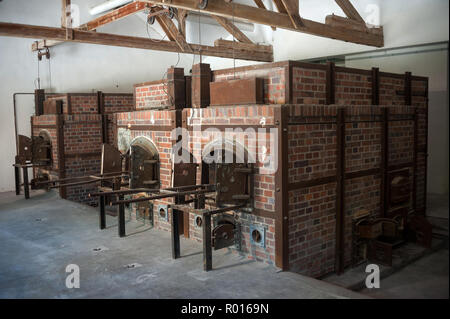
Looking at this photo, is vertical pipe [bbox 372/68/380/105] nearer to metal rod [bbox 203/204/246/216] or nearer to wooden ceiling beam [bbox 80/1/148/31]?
metal rod [bbox 203/204/246/216]

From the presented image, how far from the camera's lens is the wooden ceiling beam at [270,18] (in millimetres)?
4863

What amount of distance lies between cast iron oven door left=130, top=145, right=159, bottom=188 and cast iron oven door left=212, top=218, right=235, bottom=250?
141 centimetres

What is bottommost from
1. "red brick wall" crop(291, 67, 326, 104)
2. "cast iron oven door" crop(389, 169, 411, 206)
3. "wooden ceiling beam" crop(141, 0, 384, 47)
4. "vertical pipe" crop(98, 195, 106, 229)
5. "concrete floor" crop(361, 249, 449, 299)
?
"concrete floor" crop(361, 249, 449, 299)

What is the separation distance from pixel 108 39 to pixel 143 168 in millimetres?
3076

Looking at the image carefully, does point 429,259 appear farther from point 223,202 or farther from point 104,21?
point 104,21

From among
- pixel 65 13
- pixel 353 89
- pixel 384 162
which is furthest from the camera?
pixel 65 13

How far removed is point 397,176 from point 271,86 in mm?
2362

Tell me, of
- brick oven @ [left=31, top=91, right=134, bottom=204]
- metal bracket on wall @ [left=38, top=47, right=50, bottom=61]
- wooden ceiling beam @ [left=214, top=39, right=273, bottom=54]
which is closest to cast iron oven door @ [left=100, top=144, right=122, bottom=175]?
brick oven @ [left=31, top=91, right=134, bottom=204]

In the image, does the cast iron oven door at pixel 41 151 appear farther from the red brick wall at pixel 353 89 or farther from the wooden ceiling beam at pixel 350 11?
the wooden ceiling beam at pixel 350 11

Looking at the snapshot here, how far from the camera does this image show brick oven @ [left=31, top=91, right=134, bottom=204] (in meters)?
7.75

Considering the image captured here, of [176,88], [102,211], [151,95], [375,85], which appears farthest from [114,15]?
[375,85]

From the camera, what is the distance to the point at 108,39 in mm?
7105

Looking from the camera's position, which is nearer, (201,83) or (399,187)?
(201,83)

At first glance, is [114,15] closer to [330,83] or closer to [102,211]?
[102,211]
